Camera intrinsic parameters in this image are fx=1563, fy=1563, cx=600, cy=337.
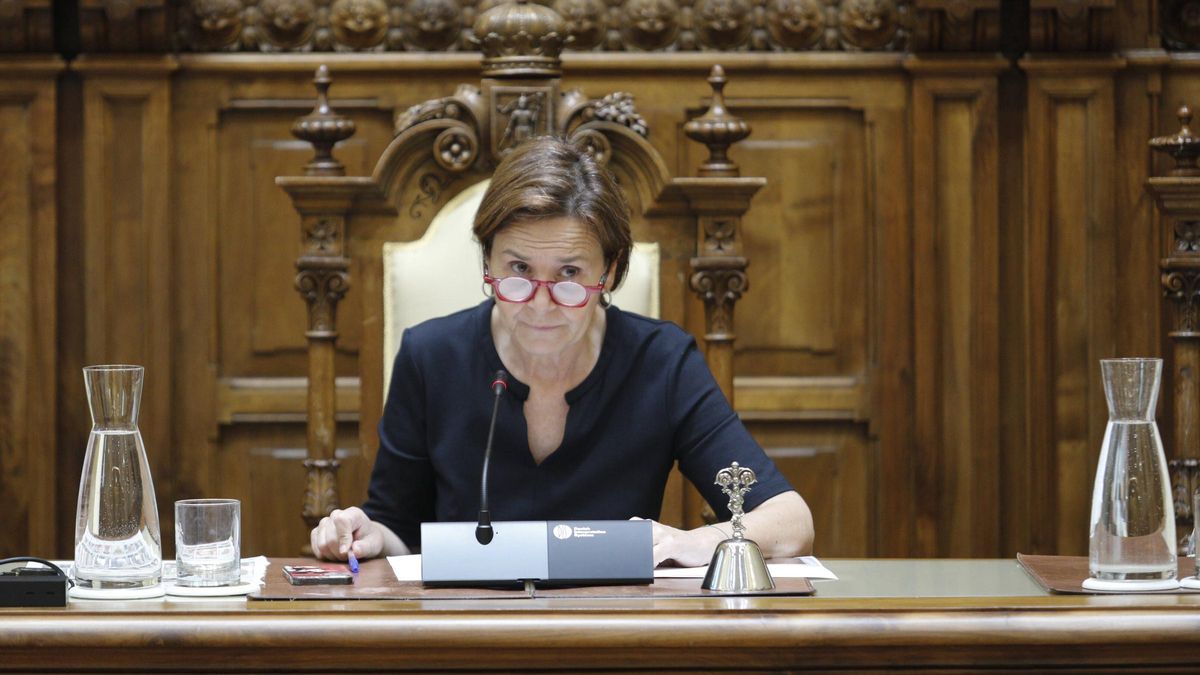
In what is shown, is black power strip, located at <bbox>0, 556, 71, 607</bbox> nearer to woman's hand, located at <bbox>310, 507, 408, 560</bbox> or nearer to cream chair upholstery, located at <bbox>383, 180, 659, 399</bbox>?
woman's hand, located at <bbox>310, 507, 408, 560</bbox>

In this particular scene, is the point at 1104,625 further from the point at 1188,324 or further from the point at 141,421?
the point at 141,421

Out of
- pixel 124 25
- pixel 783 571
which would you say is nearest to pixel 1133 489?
pixel 783 571

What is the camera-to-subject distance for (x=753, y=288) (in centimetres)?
341

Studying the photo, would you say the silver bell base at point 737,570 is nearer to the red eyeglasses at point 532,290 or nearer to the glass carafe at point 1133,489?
the glass carafe at point 1133,489

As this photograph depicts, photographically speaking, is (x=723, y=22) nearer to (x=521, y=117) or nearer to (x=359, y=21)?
(x=359, y=21)

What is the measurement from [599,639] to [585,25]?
2157mm

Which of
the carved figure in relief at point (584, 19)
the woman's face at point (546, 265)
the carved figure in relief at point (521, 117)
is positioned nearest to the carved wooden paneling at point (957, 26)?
the carved figure in relief at point (584, 19)

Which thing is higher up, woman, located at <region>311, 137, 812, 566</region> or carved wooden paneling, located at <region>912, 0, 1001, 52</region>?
carved wooden paneling, located at <region>912, 0, 1001, 52</region>

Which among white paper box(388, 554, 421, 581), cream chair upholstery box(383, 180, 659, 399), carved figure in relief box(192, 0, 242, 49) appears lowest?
white paper box(388, 554, 421, 581)

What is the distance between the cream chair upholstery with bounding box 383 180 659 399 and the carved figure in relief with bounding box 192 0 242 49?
1.02 metres

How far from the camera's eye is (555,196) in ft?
6.77

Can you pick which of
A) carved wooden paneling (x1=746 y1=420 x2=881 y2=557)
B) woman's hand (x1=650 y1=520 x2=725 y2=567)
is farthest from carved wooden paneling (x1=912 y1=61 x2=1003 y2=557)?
woman's hand (x1=650 y1=520 x2=725 y2=567)

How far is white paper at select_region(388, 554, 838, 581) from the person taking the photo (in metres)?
1.75

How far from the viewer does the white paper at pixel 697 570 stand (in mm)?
1748
